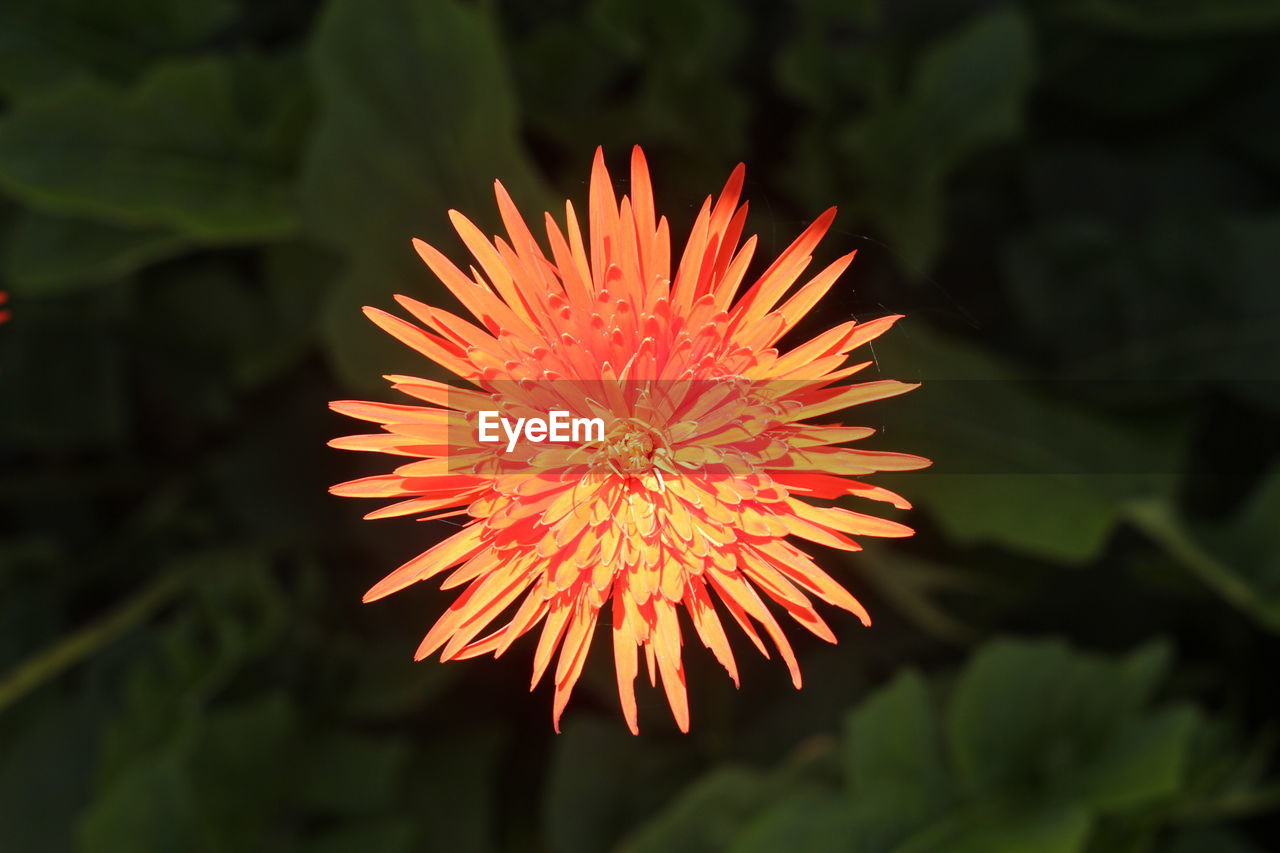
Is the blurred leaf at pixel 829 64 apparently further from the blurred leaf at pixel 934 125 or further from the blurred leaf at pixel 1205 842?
the blurred leaf at pixel 1205 842

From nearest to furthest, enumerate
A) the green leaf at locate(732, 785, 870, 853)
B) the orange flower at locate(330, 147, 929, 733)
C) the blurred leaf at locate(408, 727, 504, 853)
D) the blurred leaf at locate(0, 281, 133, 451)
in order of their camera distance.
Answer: the orange flower at locate(330, 147, 929, 733) → the green leaf at locate(732, 785, 870, 853) → the blurred leaf at locate(408, 727, 504, 853) → the blurred leaf at locate(0, 281, 133, 451)

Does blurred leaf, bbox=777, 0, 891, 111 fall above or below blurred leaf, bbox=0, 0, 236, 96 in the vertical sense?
below

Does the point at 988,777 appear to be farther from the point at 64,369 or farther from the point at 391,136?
the point at 64,369

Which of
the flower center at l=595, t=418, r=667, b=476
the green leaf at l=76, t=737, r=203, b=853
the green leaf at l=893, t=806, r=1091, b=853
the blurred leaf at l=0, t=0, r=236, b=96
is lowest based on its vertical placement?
the green leaf at l=893, t=806, r=1091, b=853

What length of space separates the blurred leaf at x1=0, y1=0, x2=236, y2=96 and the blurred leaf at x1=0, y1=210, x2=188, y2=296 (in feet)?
0.46

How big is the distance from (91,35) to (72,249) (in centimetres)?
24

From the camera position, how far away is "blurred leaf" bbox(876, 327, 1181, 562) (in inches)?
33.1

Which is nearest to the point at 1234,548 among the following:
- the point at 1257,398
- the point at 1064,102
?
the point at 1257,398

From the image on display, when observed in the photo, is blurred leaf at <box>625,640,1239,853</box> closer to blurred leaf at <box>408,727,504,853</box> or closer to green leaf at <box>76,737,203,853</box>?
blurred leaf at <box>408,727,504,853</box>

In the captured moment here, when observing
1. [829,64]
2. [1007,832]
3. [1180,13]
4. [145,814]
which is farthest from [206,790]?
[1180,13]

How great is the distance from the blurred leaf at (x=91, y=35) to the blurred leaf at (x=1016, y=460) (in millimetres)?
791

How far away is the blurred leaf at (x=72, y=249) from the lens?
976mm

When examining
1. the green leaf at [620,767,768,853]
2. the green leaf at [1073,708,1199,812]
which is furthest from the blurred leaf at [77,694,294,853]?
the green leaf at [1073,708,1199,812]

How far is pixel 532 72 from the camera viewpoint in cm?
117
